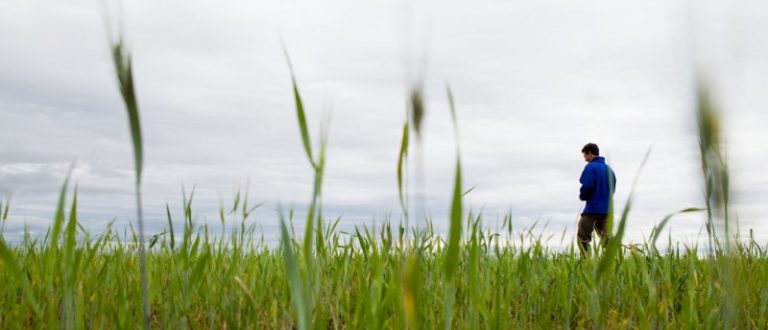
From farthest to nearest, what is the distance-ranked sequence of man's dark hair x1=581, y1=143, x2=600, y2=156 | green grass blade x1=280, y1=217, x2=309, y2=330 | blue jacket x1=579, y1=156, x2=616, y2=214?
man's dark hair x1=581, y1=143, x2=600, y2=156 < blue jacket x1=579, y1=156, x2=616, y2=214 < green grass blade x1=280, y1=217, x2=309, y2=330

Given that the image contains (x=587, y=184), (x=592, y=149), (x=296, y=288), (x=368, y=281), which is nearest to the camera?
(x=296, y=288)

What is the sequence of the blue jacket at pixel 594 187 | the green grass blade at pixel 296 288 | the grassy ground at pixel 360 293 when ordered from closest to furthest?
the green grass blade at pixel 296 288
the grassy ground at pixel 360 293
the blue jacket at pixel 594 187

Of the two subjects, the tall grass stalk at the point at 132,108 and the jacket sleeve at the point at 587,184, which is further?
the jacket sleeve at the point at 587,184

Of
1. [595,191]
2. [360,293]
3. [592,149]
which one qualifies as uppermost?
[592,149]

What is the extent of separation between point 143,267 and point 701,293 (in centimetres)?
252

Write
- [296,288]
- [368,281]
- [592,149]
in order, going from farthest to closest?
[592,149] < [368,281] < [296,288]

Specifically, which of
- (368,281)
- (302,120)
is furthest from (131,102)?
(368,281)

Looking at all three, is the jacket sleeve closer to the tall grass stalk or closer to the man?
the man

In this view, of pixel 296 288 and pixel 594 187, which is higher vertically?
pixel 594 187

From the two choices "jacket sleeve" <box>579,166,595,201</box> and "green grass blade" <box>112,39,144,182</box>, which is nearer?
"green grass blade" <box>112,39,144,182</box>

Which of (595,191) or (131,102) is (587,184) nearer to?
(595,191)

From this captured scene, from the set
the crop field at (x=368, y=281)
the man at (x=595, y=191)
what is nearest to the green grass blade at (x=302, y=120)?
the crop field at (x=368, y=281)

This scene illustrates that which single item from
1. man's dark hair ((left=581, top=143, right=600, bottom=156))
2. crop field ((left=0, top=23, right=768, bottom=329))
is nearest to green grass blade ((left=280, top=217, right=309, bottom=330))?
crop field ((left=0, top=23, right=768, bottom=329))

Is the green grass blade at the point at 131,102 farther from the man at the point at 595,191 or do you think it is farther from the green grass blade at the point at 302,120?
the man at the point at 595,191
